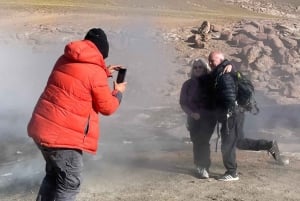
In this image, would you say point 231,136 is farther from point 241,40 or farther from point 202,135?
point 241,40

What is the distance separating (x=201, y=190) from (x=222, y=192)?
0.74 feet

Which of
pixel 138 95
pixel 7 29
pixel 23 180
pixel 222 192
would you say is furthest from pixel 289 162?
pixel 7 29

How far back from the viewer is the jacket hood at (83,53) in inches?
180

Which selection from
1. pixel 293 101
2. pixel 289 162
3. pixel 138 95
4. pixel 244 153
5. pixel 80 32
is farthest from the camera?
pixel 80 32

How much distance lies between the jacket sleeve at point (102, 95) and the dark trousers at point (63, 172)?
1.19 ft

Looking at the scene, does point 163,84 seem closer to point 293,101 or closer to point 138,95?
point 138,95

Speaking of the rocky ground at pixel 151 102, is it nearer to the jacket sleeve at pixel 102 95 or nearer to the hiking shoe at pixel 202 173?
the hiking shoe at pixel 202 173

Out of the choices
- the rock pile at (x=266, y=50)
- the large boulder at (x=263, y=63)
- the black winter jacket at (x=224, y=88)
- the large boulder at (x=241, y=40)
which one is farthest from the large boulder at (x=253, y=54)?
the black winter jacket at (x=224, y=88)

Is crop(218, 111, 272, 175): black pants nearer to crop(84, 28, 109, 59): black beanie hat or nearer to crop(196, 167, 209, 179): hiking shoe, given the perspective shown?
crop(196, 167, 209, 179): hiking shoe

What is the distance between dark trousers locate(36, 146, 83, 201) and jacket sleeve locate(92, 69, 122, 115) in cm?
36

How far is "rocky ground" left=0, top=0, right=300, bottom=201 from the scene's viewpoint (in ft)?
22.4

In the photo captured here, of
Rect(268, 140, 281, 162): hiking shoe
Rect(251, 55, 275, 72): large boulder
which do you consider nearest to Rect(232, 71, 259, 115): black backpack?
Rect(268, 140, 281, 162): hiking shoe

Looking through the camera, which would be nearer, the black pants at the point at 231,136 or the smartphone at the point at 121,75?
the smartphone at the point at 121,75

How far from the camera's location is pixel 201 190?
6.61 meters
